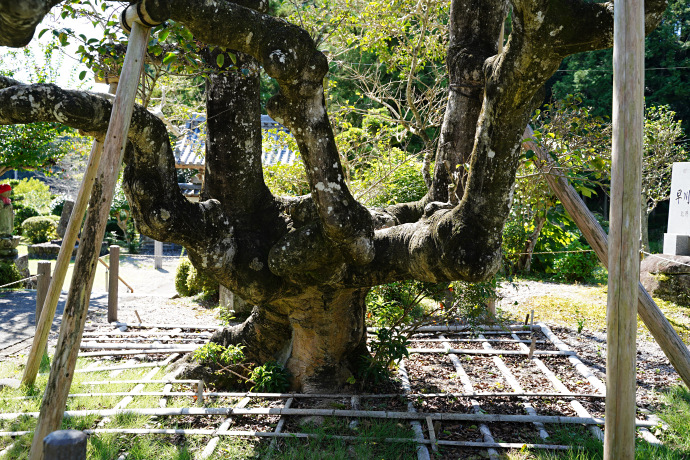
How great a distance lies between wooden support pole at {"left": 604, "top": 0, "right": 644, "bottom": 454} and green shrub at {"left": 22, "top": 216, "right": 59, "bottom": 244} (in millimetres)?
20607

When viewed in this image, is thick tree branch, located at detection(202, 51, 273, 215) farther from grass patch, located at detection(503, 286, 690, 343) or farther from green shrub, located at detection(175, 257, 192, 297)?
green shrub, located at detection(175, 257, 192, 297)

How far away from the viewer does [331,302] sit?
493 centimetres

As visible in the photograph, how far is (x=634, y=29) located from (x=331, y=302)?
10.5ft

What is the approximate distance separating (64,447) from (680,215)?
11.1m

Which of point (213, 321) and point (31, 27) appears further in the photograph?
point (213, 321)

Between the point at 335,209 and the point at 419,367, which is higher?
the point at 335,209

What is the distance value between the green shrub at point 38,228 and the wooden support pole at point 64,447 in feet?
65.5

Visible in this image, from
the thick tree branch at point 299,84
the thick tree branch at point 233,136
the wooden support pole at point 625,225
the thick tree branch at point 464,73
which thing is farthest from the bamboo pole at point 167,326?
the wooden support pole at point 625,225

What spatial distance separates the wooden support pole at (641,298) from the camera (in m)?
5.05

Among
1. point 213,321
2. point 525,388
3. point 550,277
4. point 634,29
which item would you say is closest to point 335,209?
point 634,29

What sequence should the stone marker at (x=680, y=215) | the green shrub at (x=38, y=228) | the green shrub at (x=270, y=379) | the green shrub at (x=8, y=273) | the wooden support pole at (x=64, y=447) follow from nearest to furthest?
the wooden support pole at (x=64, y=447) < the green shrub at (x=270, y=379) < the stone marker at (x=680, y=215) < the green shrub at (x=8, y=273) < the green shrub at (x=38, y=228)

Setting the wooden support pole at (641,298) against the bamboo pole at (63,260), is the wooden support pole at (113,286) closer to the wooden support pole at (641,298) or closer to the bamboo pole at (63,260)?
the bamboo pole at (63,260)

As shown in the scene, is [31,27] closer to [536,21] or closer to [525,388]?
[536,21]

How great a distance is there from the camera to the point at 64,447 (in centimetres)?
197
